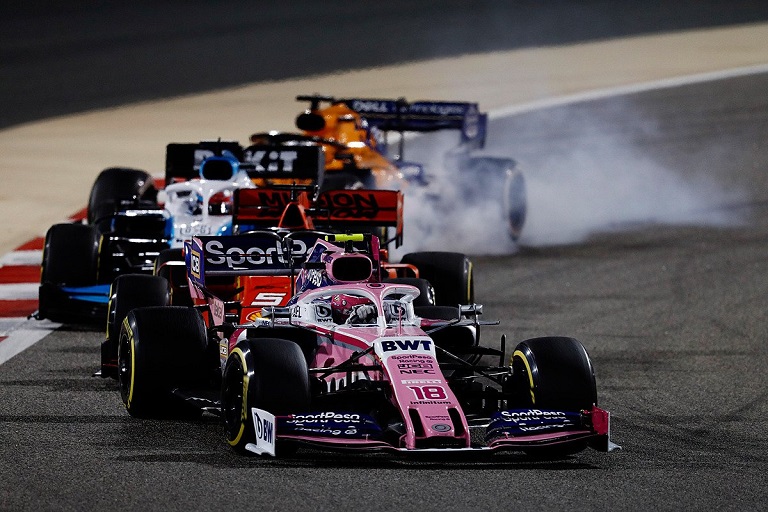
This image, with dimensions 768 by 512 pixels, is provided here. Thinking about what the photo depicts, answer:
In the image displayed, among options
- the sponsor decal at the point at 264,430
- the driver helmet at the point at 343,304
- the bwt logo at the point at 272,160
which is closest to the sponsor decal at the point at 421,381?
the sponsor decal at the point at 264,430

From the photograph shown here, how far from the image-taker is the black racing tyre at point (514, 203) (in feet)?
61.5

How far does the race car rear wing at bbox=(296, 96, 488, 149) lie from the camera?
18969 mm

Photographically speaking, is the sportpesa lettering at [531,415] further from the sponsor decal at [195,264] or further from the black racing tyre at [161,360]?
the sponsor decal at [195,264]

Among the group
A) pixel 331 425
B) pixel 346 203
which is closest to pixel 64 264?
pixel 346 203

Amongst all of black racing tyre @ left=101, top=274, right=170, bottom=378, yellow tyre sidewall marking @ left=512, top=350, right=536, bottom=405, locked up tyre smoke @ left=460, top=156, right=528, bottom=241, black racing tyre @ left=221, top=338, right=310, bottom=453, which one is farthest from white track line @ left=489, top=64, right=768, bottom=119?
black racing tyre @ left=221, top=338, right=310, bottom=453

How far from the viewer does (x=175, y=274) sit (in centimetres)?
1266

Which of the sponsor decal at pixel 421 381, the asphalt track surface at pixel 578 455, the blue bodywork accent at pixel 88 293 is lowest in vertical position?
the asphalt track surface at pixel 578 455

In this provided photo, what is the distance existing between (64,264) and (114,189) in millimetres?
3179

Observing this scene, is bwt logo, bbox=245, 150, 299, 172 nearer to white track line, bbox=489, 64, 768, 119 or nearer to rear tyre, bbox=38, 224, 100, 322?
rear tyre, bbox=38, 224, 100, 322

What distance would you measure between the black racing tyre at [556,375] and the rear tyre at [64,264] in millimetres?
5223

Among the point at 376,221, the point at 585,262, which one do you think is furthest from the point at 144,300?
the point at 585,262

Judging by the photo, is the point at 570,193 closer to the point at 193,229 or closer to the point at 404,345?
the point at 193,229

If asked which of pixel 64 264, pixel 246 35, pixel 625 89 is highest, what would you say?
pixel 246 35

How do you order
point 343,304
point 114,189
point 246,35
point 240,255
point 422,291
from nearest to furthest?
point 343,304 < point 240,255 < point 422,291 < point 114,189 < point 246,35
